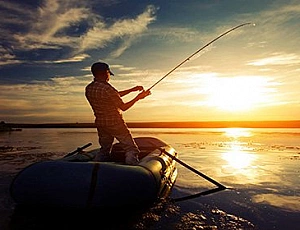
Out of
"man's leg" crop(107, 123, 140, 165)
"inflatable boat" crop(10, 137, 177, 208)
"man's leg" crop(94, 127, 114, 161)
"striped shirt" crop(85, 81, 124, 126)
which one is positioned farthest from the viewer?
"man's leg" crop(94, 127, 114, 161)

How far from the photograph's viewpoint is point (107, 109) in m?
6.33

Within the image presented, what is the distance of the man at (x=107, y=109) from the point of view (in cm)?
618

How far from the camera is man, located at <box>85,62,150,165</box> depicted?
6.18 m

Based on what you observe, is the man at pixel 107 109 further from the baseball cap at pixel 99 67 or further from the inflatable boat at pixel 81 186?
the inflatable boat at pixel 81 186

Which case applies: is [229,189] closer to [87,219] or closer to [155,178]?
[155,178]

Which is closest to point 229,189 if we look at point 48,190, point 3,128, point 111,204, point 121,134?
point 121,134

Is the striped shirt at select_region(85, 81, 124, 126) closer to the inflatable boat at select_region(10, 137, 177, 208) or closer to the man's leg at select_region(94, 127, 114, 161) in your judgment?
the man's leg at select_region(94, 127, 114, 161)

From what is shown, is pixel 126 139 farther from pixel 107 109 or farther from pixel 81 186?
pixel 81 186

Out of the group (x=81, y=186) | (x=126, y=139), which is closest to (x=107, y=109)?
(x=126, y=139)

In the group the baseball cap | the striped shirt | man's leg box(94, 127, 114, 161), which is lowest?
man's leg box(94, 127, 114, 161)

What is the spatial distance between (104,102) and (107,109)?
18 centimetres

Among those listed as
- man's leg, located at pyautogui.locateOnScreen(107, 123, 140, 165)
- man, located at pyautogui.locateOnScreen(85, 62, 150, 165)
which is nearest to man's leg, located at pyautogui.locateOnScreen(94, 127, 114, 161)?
man, located at pyautogui.locateOnScreen(85, 62, 150, 165)

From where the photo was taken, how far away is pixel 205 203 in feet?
20.8

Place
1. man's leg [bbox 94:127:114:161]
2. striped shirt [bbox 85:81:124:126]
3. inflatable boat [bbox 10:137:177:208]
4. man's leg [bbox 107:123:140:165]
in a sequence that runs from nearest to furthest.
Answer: inflatable boat [bbox 10:137:177:208] → striped shirt [bbox 85:81:124:126] → man's leg [bbox 107:123:140:165] → man's leg [bbox 94:127:114:161]
